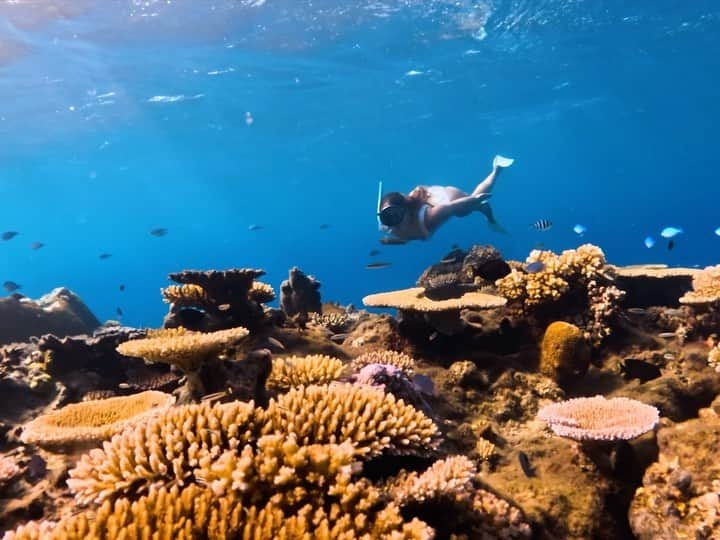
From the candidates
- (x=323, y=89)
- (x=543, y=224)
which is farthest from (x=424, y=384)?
(x=323, y=89)

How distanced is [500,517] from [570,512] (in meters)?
1.14

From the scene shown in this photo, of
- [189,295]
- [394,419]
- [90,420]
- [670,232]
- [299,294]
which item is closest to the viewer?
[394,419]

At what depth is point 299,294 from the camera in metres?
10.7

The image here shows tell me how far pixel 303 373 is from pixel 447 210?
18.9ft

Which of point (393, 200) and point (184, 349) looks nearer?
point (184, 349)

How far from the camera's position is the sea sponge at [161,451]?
304 cm

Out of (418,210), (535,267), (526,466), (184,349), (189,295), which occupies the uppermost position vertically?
(418,210)

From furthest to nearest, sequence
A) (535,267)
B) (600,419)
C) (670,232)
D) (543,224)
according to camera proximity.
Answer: (670,232) → (543,224) → (535,267) → (600,419)

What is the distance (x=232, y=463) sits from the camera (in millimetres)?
2967

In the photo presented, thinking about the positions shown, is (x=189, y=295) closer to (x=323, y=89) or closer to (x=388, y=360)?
(x=388, y=360)

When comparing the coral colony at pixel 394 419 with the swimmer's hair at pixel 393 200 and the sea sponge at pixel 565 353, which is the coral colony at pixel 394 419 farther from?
the swimmer's hair at pixel 393 200

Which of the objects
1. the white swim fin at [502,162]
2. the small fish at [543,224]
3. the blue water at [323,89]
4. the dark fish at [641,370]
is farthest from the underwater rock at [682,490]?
the blue water at [323,89]

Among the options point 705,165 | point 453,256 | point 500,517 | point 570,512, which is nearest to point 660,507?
point 570,512

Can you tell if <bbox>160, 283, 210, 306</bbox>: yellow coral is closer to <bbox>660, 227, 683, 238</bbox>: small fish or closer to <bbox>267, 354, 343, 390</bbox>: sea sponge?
<bbox>267, 354, 343, 390</bbox>: sea sponge
